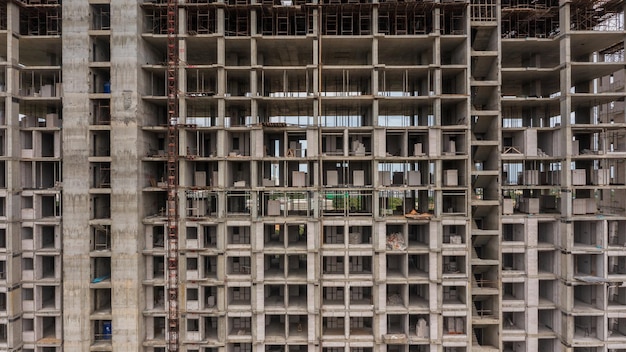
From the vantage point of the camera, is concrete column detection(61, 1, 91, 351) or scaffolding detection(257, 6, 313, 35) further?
scaffolding detection(257, 6, 313, 35)

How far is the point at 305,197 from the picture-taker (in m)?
29.9

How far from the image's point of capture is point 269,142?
3128cm

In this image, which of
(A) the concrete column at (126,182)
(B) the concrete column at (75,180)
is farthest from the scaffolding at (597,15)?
(B) the concrete column at (75,180)

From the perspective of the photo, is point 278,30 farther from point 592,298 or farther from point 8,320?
point 592,298

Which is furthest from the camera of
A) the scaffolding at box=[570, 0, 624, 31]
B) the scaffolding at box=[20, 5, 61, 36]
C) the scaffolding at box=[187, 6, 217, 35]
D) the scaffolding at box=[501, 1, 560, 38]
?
the scaffolding at box=[570, 0, 624, 31]

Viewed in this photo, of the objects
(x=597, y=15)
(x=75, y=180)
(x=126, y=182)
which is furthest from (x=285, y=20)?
(x=597, y=15)

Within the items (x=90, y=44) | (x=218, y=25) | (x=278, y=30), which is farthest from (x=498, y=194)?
(x=90, y=44)

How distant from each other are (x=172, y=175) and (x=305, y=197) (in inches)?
455

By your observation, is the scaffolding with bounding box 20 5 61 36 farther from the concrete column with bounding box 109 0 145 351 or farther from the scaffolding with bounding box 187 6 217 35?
the scaffolding with bounding box 187 6 217 35

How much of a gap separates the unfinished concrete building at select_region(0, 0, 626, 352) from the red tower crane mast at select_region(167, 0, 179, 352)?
1.93 ft

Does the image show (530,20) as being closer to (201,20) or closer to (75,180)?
(201,20)

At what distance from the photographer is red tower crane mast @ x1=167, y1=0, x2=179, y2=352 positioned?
26625mm

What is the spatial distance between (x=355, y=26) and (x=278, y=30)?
7156 mm

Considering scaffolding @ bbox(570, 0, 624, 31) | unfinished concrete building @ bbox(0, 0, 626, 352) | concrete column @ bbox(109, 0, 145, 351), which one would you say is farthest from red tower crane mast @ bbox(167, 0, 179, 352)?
scaffolding @ bbox(570, 0, 624, 31)
